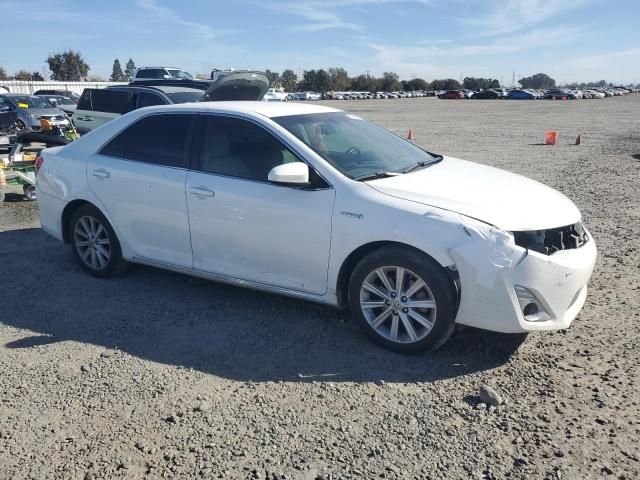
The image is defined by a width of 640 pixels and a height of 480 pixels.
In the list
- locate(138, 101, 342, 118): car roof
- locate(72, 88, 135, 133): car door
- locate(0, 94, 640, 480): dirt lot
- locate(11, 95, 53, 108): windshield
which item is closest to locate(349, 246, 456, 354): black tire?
locate(0, 94, 640, 480): dirt lot

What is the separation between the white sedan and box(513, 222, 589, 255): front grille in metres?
0.01

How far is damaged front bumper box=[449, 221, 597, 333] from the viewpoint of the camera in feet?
11.6

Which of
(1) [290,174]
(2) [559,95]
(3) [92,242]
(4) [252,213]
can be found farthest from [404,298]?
(2) [559,95]

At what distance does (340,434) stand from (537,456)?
1.01 metres

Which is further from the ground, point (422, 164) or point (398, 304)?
point (422, 164)

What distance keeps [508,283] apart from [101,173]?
370cm

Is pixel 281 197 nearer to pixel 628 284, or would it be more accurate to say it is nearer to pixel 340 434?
pixel 340 434

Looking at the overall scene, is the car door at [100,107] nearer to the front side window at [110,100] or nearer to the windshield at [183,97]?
the front side window at [110,100]

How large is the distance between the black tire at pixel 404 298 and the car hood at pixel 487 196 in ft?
1.28

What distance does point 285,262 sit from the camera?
169 inches

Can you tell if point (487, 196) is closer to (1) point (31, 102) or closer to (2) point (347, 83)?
(1) point (31, 102)

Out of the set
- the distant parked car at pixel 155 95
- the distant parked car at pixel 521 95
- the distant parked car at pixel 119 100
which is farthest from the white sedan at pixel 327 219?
the distant parked car at pixel 521 95

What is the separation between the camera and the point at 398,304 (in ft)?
12.8

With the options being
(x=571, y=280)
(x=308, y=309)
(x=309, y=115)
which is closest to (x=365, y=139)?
(x=309, y=115)
